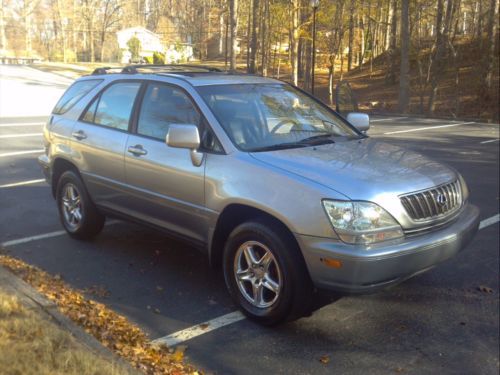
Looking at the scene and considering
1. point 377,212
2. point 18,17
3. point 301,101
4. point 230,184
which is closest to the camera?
point 377,212

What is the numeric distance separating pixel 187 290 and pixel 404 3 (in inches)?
941

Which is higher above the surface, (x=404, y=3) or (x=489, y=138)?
(x=404, y=3)

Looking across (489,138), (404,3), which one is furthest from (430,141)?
(404,3)

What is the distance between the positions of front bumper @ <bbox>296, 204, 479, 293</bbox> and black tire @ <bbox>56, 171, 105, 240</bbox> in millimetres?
2870

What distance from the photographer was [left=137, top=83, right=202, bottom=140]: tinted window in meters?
4.83

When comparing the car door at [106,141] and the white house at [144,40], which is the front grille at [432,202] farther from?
the white house at [144,40]

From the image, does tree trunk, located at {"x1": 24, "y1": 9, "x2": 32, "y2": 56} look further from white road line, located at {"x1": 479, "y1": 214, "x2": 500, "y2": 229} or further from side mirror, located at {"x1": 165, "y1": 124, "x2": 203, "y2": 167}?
side mirror, located at {"x1": 165, "y1": 124, "x2": 203, "y2": 167}

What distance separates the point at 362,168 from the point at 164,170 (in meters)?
1.67

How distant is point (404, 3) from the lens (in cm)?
2555

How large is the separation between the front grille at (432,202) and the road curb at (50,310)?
6.74 ft

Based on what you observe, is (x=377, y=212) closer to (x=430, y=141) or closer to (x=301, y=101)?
(x=301, y=101)

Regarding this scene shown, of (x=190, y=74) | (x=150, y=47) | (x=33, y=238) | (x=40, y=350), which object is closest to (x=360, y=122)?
(x=190, y=74)

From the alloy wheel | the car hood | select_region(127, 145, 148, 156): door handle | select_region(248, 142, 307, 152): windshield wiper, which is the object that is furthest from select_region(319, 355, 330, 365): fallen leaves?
select_region(127, 145, 148, 156): door handle

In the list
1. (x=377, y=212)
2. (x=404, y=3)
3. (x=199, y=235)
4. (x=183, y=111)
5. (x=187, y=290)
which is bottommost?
(x=187, y=290)
